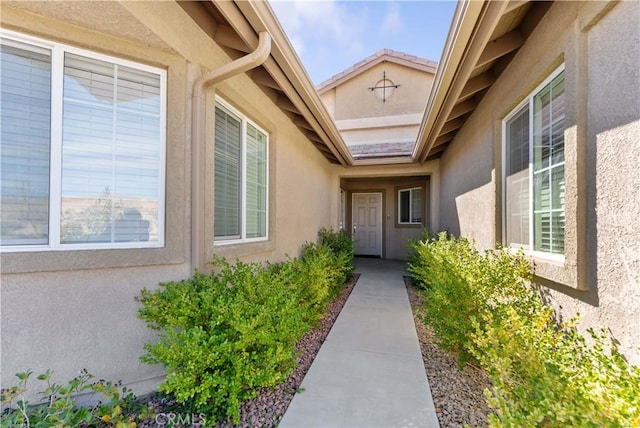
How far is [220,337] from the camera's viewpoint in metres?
2.29

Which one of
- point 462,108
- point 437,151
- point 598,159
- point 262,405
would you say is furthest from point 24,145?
point 437,151

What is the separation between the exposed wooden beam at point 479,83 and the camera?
409cm

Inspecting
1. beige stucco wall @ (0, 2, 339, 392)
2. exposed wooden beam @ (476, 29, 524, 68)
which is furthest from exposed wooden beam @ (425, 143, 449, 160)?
beige stucco wall @ (0, 2, 339, 392)

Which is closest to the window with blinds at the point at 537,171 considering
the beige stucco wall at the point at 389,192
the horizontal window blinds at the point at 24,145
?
the horizontal window blinds at the point at 24,145

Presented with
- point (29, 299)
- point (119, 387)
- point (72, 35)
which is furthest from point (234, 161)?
point (119, 387)

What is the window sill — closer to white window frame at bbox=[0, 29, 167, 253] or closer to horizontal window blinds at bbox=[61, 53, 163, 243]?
horizontal window blinds at bbox=[61, 53, 163, 243]

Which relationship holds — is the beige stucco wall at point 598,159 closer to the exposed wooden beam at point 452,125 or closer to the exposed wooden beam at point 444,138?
the exposed wooden beam at point 452,125

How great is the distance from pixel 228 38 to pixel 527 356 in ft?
14.1

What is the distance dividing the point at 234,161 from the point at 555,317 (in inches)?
163

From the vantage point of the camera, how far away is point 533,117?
3.16 m

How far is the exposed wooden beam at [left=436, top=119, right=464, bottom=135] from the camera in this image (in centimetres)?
565

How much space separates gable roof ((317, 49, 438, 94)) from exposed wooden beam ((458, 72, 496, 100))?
7.45 meters

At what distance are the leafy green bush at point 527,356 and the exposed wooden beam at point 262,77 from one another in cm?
364

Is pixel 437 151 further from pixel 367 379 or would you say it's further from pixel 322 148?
pixel 367 379
